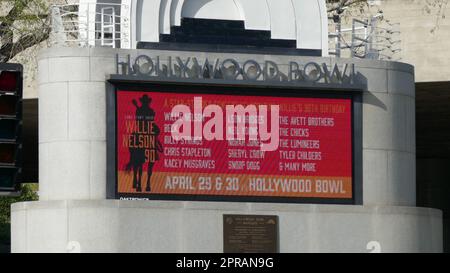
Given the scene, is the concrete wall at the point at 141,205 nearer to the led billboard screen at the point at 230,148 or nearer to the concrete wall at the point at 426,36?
the led billboard screen at the point at 230,148

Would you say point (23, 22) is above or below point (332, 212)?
above

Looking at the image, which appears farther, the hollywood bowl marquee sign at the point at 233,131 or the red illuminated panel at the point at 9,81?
the hollywood bowl marquee sign at the point at 233,131

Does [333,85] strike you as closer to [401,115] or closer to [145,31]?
[401,115]

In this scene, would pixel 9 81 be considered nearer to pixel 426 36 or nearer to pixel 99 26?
pixel 99 26

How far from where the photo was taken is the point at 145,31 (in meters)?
34.4

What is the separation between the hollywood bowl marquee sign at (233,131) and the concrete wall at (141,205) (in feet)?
1.06

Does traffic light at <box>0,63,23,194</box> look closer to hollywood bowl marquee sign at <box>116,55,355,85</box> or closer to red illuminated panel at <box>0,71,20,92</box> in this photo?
red illuminated panel at <box>0,71,20,92</box>

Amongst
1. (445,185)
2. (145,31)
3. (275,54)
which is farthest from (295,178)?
(445,185)

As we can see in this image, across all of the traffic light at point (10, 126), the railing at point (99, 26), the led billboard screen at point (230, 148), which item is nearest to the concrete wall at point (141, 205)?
the led billboard screen at point (230, 148)

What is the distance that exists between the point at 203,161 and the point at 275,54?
3890 mm

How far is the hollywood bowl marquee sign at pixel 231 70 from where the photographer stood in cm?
3362

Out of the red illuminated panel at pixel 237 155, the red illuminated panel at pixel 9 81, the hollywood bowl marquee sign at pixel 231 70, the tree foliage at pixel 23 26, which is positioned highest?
the tree foliage at pixel 23 26

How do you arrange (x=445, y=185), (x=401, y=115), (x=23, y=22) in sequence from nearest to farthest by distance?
(x=401, y=115)
(x=23, y=22)
(x=445, y=185)

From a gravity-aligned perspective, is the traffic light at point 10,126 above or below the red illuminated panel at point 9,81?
below
